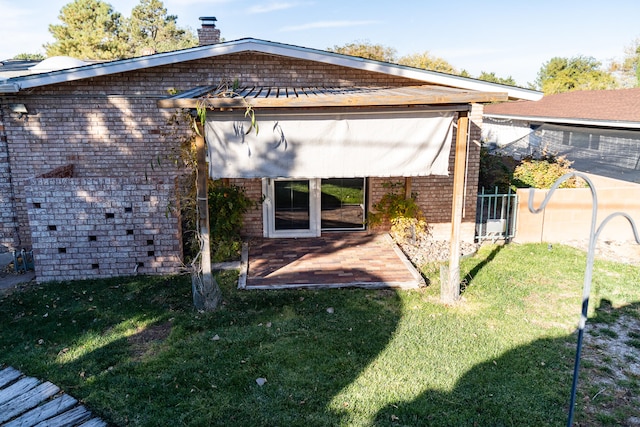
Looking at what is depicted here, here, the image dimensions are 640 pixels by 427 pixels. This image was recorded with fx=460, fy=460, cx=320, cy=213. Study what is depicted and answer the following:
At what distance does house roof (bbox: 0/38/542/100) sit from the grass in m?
3.39

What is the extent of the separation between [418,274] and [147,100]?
19.2 feet

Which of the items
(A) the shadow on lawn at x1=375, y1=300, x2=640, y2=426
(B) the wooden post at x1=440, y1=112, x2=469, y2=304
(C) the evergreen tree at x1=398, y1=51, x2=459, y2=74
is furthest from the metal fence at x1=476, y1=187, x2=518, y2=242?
(C) the evergreen tree at x1=398, y1=51, x2=459, y2=74

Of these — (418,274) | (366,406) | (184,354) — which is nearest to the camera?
(366,406)

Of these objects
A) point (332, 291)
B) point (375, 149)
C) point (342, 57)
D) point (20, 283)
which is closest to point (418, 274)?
point (332, 291)

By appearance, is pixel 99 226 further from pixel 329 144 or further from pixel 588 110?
pixel 588 110

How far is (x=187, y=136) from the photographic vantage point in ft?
29.1

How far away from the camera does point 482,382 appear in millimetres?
4902

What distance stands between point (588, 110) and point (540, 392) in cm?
1398

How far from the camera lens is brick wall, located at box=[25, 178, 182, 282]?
7520 millimetres

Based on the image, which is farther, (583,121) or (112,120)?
(583,121)

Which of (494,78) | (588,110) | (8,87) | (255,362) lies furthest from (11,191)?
(494,78)

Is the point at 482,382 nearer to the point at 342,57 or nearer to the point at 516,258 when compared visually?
the point at 516,258

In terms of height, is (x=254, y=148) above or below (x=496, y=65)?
below

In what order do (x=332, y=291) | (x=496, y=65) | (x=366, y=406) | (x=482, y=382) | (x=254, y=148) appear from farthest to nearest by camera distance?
(x=496, y=65), (x=332, y=291), (x=254, y=148), (x=482, y=382), (x=366, y=406)
